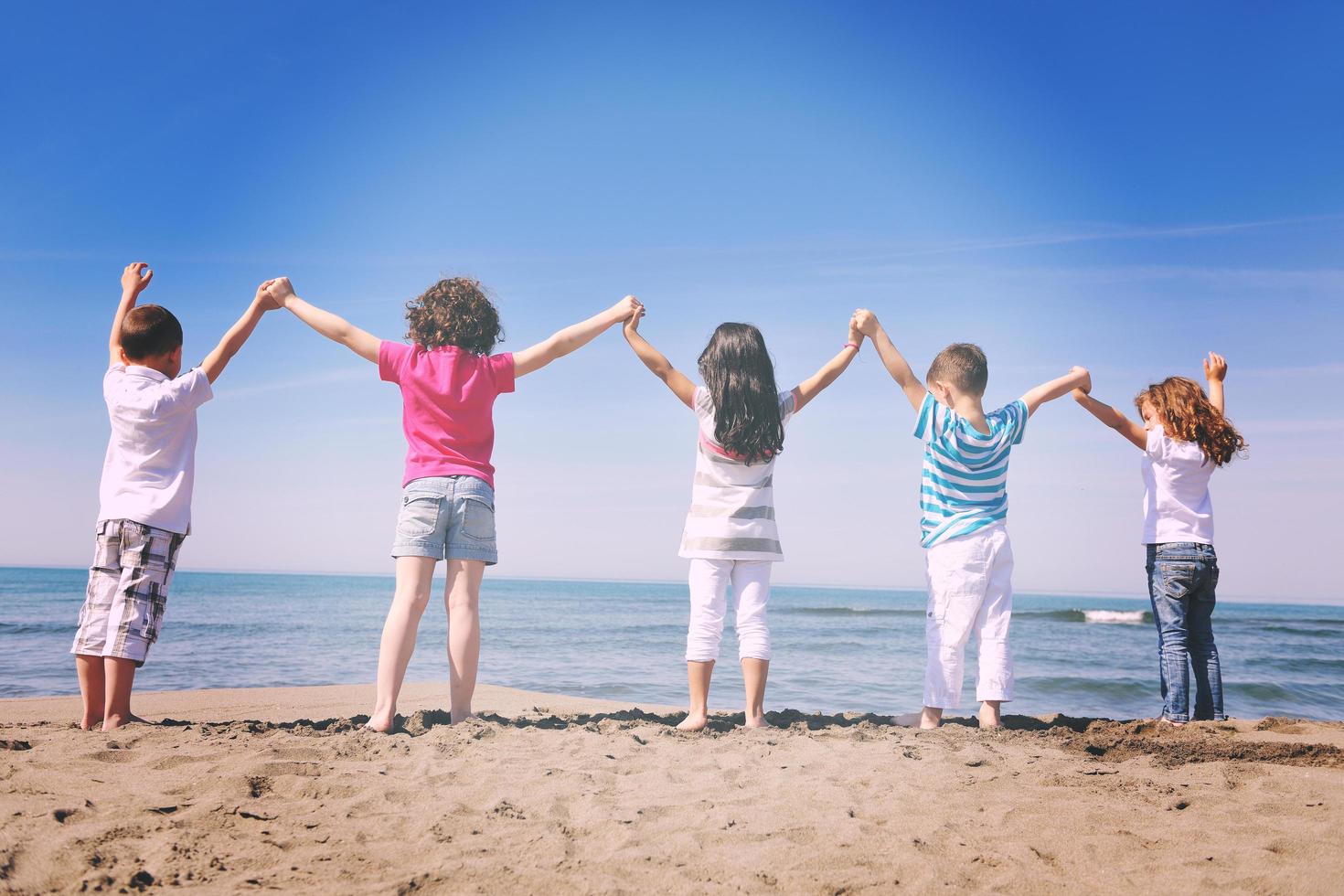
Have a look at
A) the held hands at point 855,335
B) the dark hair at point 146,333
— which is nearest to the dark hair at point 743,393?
the held hands at point 855,335

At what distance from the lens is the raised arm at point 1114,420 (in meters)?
4.80

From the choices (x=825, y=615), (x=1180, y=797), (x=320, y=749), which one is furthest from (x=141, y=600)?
(x=825, y=615)

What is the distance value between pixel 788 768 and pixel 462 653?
1665 mm

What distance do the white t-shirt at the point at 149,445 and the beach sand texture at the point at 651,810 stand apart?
1024mm

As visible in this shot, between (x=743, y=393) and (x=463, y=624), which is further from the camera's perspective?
(x=743, y=393)

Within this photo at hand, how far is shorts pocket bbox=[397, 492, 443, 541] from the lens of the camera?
13.0 ft

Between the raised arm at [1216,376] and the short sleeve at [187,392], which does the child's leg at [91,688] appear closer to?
the short sleeve at [187,392]

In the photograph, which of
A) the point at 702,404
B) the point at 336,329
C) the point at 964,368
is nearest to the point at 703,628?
the point at 702,404

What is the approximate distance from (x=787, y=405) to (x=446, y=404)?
1766mm

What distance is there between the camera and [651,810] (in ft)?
9.36

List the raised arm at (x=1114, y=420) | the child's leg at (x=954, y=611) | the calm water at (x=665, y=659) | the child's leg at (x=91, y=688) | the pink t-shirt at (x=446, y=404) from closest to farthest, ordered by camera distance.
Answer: the child's leg at (x=91, y=688) < the pink t-shirt at (x=446, y=404) < the child's leg at (x=954, y=611) < the raised arm at (x=1114, y=420) < the calm water at (x=665, y=659)

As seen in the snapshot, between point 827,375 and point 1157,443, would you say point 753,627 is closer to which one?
point 827,375

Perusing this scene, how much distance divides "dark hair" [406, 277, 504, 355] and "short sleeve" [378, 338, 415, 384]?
0.13 m

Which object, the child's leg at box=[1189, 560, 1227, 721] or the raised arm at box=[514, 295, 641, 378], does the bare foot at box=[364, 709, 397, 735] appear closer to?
the raised arm at box=[514, 295, 641, 378]
